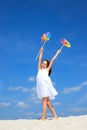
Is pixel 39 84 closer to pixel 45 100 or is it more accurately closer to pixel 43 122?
pixel 45 100

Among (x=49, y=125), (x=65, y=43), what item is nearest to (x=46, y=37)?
(x=65, y=43)

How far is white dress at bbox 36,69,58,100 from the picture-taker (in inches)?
600

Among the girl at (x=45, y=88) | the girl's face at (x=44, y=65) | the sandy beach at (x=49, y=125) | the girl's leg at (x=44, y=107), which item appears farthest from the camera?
the girl's face at (x=44, y=65)

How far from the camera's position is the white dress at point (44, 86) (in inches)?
600

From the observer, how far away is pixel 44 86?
1525cm

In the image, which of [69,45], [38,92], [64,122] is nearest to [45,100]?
[38,92]

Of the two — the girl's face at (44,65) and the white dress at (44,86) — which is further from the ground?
the girl's face at (44,65)

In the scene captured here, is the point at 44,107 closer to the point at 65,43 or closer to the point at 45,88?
the point at 45,88

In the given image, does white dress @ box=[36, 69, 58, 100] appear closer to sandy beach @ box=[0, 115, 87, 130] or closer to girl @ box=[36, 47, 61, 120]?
girl @ box=[36, 47, 61, 120]

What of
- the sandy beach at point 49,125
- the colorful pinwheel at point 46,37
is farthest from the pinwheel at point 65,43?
the sandy beach at point 49,125

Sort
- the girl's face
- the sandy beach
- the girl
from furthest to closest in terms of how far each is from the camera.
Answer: the girl's face → the girl → the sandy beach

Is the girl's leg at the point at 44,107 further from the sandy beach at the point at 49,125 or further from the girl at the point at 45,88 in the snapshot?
the sandy beach at the point at 49,125

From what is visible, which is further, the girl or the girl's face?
the girl's face

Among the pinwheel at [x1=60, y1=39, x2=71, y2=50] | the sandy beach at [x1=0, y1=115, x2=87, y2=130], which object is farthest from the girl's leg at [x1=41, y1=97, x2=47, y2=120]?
the pinwheel at [x1=60, y1=39, x2=71, y2=50]
